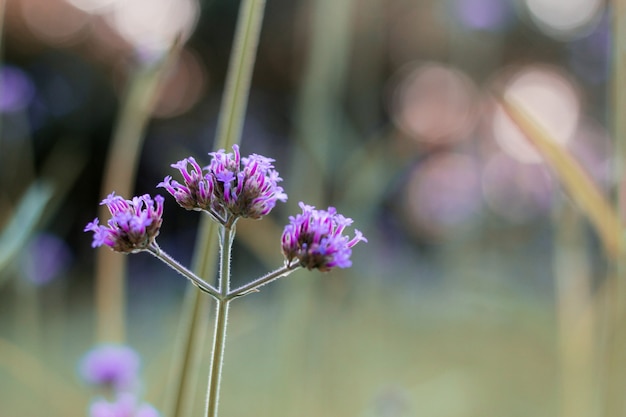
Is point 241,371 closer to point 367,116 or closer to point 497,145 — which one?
point 497,145

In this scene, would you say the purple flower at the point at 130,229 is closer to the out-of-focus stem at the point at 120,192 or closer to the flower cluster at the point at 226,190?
the flower cluster at the point at 226,190

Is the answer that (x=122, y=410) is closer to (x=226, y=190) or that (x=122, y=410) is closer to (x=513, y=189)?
(x=226, y=190)

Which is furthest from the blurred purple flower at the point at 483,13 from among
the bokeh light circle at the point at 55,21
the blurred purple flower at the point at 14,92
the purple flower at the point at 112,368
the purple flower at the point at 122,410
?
the bokeh light circle at the point at 55,21

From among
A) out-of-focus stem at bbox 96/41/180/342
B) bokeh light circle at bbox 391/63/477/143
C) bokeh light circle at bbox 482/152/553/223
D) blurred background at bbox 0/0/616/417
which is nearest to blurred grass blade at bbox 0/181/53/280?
blurred background at bbox 0/0/616/417

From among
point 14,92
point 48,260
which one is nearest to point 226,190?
point 14,92

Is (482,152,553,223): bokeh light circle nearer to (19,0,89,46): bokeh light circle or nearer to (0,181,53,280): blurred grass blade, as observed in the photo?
(0,181,53,280): blurred grass blade

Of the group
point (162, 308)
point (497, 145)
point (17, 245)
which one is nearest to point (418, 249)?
point (162, 308)
